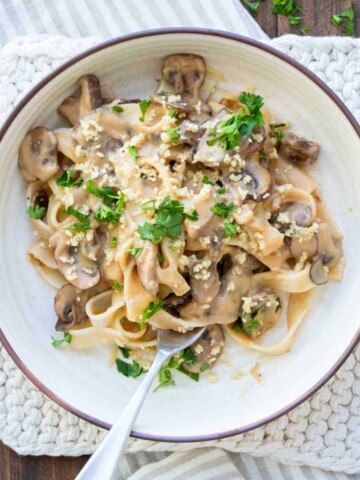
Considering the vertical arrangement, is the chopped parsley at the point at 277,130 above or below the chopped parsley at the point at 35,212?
above

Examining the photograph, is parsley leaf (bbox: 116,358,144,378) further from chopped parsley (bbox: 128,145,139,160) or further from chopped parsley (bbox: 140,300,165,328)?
chopped parsley (bbox: 128,145,139,160)

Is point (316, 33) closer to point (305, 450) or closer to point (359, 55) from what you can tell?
point (359, 55)

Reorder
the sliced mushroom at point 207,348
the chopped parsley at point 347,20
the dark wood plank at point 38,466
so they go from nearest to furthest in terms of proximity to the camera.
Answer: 1. the sliced mushroom at point 207,348
2. the dark wood plank at point 38,466
3. the chopped parsley at point 347,20

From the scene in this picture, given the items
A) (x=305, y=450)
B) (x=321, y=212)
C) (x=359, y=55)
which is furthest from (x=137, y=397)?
(x=359, y=55)

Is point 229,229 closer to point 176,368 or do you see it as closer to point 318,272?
point 318,272

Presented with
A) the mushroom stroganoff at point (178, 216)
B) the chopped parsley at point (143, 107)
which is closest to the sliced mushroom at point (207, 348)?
the mushroom stroganoff at point (178, 216)

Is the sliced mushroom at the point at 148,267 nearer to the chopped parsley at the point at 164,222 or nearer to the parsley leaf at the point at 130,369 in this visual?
the chopped parsley at the point at 164,222

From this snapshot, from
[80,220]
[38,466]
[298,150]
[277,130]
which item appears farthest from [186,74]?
[38,466]
